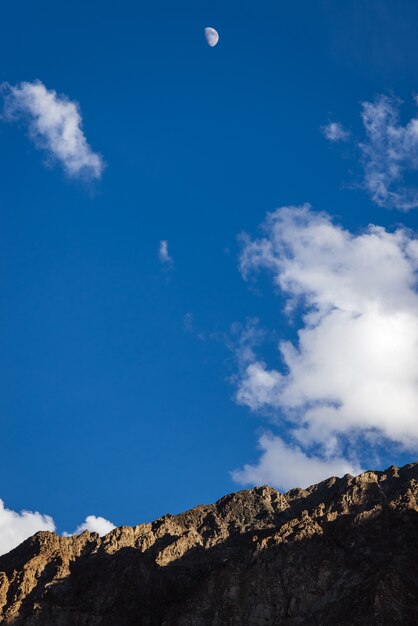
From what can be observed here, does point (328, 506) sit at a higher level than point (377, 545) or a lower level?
higher

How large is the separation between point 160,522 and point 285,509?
1205 inches

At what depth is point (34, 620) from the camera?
454 ft

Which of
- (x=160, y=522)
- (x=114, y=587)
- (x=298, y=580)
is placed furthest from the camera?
(x=160, y=522)

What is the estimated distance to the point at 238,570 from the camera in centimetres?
14312

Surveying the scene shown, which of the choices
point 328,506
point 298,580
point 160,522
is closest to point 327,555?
point 298,580

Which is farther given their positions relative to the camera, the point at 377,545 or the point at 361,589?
the point at 377,545

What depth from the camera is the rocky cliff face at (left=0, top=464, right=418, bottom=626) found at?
131875 mm

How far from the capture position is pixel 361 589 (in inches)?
5084

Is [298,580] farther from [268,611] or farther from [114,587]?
[114,587]

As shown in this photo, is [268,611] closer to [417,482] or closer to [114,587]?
[114,587]

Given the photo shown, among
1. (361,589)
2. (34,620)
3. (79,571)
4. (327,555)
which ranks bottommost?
(361,589)

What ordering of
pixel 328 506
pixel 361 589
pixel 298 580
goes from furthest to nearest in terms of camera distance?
pixel 328 506 → pixel 298 580 → pixel 361 589

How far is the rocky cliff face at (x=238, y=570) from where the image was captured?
5192 inches

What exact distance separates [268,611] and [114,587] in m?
32.5
